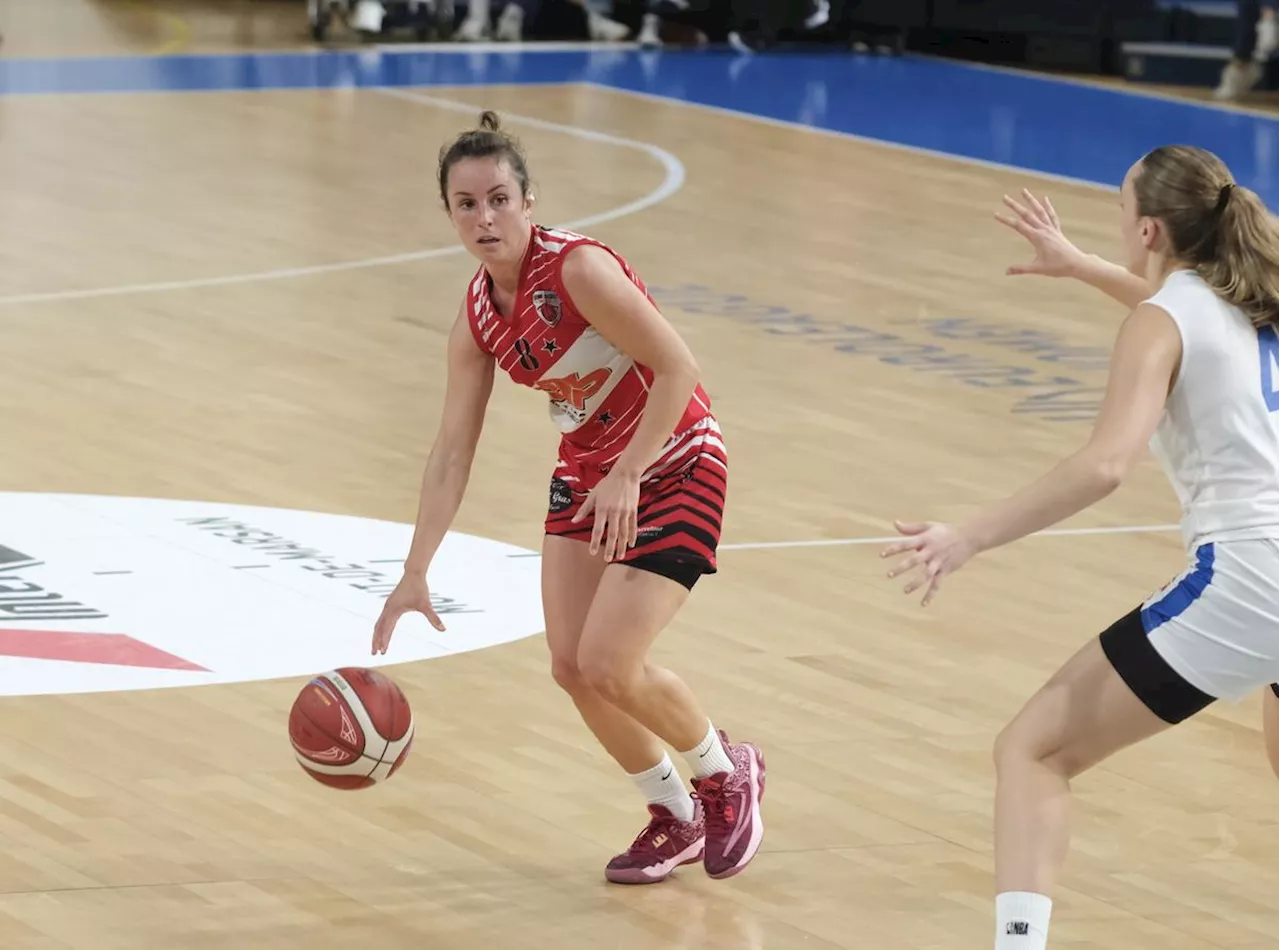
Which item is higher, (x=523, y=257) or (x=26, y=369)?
(x=523, y=257)

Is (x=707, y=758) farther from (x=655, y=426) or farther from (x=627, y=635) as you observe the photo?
(x=655, y=426)

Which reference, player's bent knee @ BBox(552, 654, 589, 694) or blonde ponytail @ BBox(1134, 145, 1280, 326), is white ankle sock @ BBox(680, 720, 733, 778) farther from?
blonde ponytail @ BBox(1134, 145, 1280, 326)

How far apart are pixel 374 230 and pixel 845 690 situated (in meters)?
8.19

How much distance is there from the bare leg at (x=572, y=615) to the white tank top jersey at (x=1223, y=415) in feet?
4.79

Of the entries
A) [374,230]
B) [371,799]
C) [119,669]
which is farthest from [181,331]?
[371,799]

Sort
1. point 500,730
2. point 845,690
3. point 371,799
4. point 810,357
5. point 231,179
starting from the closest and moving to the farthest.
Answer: point 371,799, point 500,730, point 845,690, point 810,357, point 231,179

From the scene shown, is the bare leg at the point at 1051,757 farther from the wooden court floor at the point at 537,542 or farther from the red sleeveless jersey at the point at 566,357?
the red sleeveless jersey at the point at 566,357

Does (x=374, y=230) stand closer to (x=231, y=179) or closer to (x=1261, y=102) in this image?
(x=231, y=179)

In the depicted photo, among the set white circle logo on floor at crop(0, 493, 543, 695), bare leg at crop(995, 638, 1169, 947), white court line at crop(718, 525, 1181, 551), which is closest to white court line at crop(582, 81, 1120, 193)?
white court line at crop(718, 525, 1181, 551)

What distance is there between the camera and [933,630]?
25.4 feet

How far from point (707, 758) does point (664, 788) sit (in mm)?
121

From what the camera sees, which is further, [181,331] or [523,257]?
[181,331]

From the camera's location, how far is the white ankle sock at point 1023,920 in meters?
4.40

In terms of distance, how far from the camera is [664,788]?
561cm
